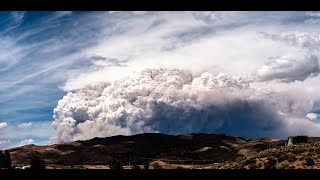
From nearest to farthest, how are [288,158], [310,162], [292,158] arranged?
→ [310,162] < [292,158] < [288,158]

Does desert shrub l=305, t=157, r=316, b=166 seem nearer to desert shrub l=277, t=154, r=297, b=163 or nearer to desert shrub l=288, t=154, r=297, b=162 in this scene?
desert shrub l=288, t=154, r=297, b=162

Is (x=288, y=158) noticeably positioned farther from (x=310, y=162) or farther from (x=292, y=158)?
(x=310, y=162)

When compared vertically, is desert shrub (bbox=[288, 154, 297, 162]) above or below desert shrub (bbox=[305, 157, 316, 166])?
Result: above

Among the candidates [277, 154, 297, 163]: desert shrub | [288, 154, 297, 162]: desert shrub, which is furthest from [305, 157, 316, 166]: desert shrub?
[277, 154, 297, 163]: desert shrub

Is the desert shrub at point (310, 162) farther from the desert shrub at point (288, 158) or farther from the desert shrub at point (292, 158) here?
the desert shrub at point (288, 158)

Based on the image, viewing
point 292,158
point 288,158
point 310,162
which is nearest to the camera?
point 310,162

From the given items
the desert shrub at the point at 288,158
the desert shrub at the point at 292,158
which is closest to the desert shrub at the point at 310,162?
the desert shrub at the point at 292,158

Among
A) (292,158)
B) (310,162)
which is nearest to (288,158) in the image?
(292,158)

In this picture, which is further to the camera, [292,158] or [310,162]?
[292,158]
